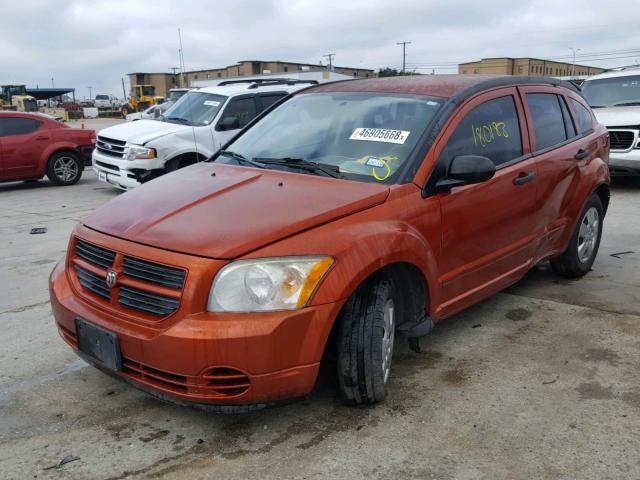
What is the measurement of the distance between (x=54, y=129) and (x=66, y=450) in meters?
10.7

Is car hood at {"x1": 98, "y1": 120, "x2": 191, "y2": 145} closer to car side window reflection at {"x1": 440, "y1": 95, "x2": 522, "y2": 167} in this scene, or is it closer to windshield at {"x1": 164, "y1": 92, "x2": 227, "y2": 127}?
windshield at {"x1": 164, "y1": 92, "x2": 227, "y2": 127}

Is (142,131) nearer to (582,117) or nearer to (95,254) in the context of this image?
(582,117)

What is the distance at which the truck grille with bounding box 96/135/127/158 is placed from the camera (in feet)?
33.6

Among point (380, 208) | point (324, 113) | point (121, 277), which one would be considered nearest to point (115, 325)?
point (121, 277)

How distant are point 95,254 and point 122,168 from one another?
24.1 feet

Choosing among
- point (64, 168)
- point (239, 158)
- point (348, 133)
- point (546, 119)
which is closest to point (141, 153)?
point (64, 168)

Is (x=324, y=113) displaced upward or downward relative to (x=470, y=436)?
upward

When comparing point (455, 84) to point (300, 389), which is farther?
point (455, 84)

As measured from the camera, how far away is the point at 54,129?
40.0ft

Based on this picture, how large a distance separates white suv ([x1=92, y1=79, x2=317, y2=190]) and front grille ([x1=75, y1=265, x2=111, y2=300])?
6.57 m

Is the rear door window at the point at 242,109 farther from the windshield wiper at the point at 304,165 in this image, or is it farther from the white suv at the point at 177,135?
the windshield wiper at the point at 304,165

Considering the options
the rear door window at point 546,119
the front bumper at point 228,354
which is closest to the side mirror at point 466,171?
the front bumper at point 228,354

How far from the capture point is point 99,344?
294cm

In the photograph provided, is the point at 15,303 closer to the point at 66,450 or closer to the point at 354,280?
the point at 66,450
